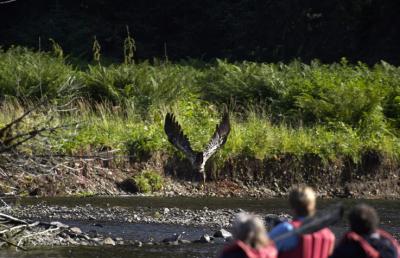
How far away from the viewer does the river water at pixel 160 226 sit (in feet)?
47.6

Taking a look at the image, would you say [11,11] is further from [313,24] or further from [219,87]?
[219,87]

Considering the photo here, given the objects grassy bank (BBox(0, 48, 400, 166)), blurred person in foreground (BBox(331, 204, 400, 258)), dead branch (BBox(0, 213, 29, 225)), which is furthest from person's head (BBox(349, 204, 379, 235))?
grassy bank (BBox(0, 48, 400, 166))

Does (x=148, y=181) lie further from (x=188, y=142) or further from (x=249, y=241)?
(x=249, y=241)

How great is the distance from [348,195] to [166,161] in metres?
3.54

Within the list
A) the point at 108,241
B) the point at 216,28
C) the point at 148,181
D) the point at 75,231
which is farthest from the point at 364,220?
the point at 216,28

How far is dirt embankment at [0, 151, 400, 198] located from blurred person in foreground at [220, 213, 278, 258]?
13.2 m

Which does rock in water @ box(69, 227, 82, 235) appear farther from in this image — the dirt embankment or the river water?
the dirt embankment

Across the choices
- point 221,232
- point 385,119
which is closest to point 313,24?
point 385,119

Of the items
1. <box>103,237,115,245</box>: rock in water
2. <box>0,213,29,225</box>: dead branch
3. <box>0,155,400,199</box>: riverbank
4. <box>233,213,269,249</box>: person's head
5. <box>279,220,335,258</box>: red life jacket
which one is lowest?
<box>0,155,400,199</box>: riverbank

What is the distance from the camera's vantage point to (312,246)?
8.77 m

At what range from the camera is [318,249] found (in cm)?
884

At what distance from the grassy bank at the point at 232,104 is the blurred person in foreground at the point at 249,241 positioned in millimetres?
13764

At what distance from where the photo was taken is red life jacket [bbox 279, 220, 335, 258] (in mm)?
8695

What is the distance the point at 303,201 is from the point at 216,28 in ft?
103
